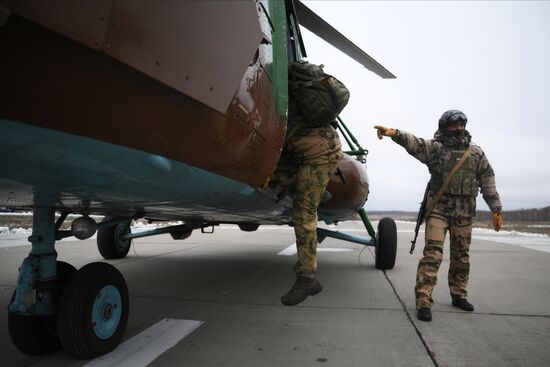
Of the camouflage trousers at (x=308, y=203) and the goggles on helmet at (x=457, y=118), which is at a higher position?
the goggles on helmet at (x=457, y=118)

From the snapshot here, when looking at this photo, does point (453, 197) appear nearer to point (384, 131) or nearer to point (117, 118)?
point (384, 131)

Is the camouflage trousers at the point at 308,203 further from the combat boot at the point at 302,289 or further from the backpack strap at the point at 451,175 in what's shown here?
the backpack strap at the point at 451,175

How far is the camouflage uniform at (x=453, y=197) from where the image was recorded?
3533mm

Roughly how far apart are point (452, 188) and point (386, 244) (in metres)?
1.96

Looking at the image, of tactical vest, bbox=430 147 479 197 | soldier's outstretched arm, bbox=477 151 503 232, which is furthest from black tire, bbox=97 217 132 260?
soldier's outstretched arm, bbox=477 151 503 232

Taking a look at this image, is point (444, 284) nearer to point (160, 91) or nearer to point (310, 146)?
point (310, 146)

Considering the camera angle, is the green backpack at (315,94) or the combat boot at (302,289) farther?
the green backpack at (315,94)

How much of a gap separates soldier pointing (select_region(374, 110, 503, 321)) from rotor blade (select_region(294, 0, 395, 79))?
1.34m

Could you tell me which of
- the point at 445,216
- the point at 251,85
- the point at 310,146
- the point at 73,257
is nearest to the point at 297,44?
the point at 310,146

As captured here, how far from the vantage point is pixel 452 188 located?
3.56 metres

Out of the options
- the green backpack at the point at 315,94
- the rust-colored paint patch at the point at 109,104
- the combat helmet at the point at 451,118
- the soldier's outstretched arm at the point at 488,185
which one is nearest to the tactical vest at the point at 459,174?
the soldier's outstretched arm at the point at 488,185

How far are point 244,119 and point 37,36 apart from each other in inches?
37.3

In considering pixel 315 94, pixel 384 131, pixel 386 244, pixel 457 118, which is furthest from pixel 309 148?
pixel 386 244

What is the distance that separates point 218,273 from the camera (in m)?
5.18
